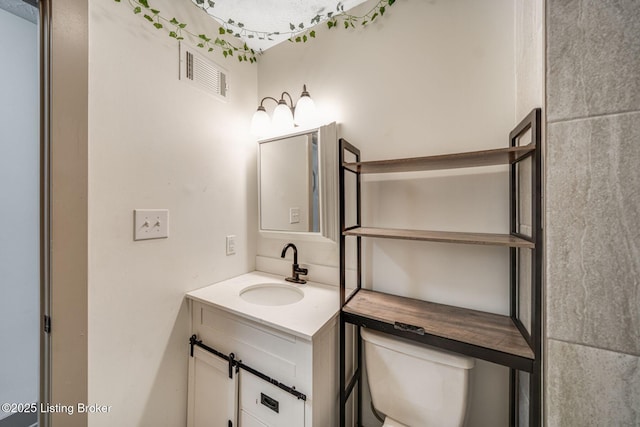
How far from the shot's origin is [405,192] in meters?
1.13

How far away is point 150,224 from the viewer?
41.9 inches

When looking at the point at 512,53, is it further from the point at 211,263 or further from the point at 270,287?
the point at 211,263

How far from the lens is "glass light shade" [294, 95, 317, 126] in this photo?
1.34m

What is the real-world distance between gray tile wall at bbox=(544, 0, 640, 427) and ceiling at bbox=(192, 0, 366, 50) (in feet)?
3.44

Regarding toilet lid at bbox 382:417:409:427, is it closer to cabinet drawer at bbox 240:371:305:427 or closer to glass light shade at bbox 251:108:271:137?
cabinet drawer at bbox 240:371:305:427

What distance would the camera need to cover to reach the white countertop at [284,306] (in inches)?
35.5

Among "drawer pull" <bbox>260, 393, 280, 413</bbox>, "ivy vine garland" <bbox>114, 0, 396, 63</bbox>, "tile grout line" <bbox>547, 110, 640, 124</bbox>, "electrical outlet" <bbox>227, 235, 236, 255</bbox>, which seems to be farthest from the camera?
"electrical outlet" <bbox>227, 235, 236, 255</bbox>

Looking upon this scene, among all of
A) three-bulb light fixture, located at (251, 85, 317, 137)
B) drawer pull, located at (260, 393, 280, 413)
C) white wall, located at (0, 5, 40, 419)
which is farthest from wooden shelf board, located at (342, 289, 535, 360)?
white wall, located at (0, 5, 40, 419)

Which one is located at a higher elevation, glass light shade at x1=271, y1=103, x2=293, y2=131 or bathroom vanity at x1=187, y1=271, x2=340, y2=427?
glass light shade at x1=271, y1=103, x2=293, y2=131

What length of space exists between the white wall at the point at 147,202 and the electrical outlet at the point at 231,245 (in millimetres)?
39

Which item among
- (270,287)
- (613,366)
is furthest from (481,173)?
(270,287)

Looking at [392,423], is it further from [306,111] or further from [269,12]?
[269,12]

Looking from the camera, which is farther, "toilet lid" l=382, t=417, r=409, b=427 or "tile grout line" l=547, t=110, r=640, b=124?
"toilet lid" l=382, t=417, r=409, b=427

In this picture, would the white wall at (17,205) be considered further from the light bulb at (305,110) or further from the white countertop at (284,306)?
the light bulb at (305,110)
